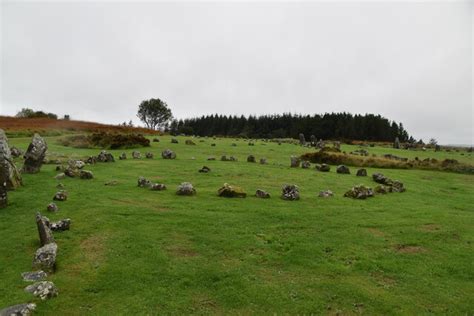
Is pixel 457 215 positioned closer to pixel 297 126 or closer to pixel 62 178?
pixel 62 178

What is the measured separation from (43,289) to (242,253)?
5.70 m

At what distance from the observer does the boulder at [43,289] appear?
981 cm

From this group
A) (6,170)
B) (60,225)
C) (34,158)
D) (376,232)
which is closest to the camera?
(60,225)

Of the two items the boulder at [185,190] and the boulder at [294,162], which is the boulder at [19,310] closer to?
the boulder at [185,190]

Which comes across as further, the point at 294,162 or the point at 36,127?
the point at 36,127

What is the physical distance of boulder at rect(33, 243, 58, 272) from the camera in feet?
36.7

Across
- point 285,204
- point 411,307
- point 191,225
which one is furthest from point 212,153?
point 411,307

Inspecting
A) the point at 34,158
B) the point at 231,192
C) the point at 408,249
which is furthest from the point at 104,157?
the point at 408,249

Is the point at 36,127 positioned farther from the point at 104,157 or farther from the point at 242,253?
the point at 242,253

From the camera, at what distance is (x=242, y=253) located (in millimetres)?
12414

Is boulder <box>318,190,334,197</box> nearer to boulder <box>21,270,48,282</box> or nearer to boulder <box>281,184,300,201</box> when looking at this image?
boulder <box>281,184,300,201</box>

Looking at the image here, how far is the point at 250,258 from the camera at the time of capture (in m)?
12.1

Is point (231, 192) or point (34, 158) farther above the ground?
point (34, 158)

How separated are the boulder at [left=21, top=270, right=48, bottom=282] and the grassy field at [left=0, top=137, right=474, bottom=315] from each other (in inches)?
9.0
